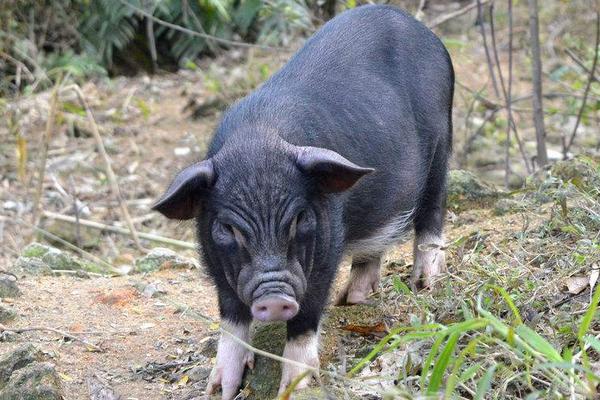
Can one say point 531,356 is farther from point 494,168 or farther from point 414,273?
point 494,168

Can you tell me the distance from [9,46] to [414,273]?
7.43 meters

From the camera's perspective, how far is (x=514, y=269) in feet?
15.2

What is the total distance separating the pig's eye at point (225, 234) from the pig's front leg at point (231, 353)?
408 millimetres

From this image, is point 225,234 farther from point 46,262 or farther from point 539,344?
point 46,262

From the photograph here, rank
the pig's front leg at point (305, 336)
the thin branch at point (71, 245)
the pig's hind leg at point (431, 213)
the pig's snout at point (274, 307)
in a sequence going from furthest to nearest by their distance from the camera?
the thin branch at point (71, 245), the pig's hind leg at point (431, 213), the pig's front leg at point (305, 336), the pig's snout at point (274, 307)

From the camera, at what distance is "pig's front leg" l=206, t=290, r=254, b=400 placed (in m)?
4.43

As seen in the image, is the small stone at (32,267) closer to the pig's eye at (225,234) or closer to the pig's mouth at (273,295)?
the pig's eye at (225,234)

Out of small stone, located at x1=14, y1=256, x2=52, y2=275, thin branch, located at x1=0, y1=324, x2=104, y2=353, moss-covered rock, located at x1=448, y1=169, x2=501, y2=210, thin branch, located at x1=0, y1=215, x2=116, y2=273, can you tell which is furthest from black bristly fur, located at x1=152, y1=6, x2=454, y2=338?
thin branch, located at x1=0, y1=215, x2=116, y2=273

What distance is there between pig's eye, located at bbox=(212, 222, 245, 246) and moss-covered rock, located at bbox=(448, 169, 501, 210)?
124 inches

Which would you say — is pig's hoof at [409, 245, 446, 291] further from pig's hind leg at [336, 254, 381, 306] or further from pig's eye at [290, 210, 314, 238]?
pig's eye at [290, 210, 314, 238]

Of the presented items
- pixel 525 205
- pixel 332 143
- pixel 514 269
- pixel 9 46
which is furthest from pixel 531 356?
pixel 9 46

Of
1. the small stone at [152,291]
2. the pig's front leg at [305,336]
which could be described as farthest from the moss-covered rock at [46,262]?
the pig's front leg at [305,336]

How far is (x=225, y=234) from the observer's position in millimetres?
4105

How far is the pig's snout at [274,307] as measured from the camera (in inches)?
150
